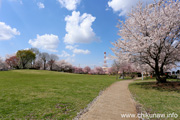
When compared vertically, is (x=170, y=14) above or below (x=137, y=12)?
below

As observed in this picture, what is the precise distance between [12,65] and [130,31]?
86.4 m

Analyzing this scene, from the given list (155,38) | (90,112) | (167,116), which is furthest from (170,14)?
(90,112)

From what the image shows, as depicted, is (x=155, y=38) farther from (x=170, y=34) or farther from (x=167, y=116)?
(x=167, y=116)

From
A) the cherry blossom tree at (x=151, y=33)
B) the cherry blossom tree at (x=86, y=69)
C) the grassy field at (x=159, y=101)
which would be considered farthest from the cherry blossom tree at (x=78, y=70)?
the grassy field at (x=159, y=101)

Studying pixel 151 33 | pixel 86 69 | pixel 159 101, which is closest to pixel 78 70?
pixel 86 69

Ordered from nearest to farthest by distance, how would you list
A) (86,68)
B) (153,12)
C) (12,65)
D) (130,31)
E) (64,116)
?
(64,116) < (153,12) < (130,31) < (12,65) < (86,68)

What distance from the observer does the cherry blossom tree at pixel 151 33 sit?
37.7ft

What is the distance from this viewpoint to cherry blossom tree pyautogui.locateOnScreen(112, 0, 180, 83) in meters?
11.5

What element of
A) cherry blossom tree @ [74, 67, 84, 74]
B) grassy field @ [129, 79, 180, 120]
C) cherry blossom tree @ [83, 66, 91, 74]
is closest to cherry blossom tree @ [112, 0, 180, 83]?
grassy field @ [129, 79, 180, 120]

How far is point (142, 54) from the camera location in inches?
514

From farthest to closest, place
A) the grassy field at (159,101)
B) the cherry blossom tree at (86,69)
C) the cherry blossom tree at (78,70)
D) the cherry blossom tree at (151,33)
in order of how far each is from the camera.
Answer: the cherry blossom tree at (78,70) < the cherry blossom tree at (86,69) < the cherry blossom tree at (151,33) < the grassy field at (159,101)

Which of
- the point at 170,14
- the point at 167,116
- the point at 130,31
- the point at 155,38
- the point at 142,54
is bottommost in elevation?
the point at 167,116

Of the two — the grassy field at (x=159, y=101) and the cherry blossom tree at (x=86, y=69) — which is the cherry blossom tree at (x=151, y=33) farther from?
the cherry blossom tree at (x=86, y=69)

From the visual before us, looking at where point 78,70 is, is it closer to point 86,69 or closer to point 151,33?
point 86,69
